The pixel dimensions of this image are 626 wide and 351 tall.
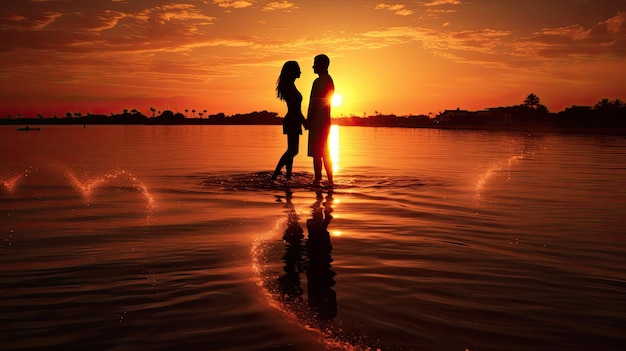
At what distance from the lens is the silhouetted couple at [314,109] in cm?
1093

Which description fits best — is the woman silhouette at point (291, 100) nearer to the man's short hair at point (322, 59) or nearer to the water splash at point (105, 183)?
the man's short hair at point (322, 59)

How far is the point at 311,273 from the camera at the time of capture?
4773 millimetres

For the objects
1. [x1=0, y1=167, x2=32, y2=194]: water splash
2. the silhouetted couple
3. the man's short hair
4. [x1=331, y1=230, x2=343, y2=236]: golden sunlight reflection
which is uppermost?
the man's short hair

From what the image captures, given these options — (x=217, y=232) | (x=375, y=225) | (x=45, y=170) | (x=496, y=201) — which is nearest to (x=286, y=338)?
(x=217, y=232)

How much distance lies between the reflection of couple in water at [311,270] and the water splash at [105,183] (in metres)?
3.59

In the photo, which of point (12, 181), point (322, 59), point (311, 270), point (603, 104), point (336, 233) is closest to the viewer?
point (311, 270)

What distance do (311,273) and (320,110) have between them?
22.6ft

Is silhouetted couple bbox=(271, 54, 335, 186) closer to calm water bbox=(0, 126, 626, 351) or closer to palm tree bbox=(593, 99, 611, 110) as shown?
calm water bbox=(0, 126, 626, 351)

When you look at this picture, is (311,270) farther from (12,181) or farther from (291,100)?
(12,181)

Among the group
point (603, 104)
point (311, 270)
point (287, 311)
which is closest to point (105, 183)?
point (311, 270)

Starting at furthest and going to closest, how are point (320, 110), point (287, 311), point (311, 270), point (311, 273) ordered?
1. point (320, 110)
2. point (311, 270)
3. point (311, 273)
4. point (287, 311)

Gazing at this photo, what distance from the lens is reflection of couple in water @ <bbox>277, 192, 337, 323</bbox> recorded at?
3793 mm

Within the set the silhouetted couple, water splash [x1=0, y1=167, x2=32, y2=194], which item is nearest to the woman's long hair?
the silhouetted couple

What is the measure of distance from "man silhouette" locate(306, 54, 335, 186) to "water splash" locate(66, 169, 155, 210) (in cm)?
385
